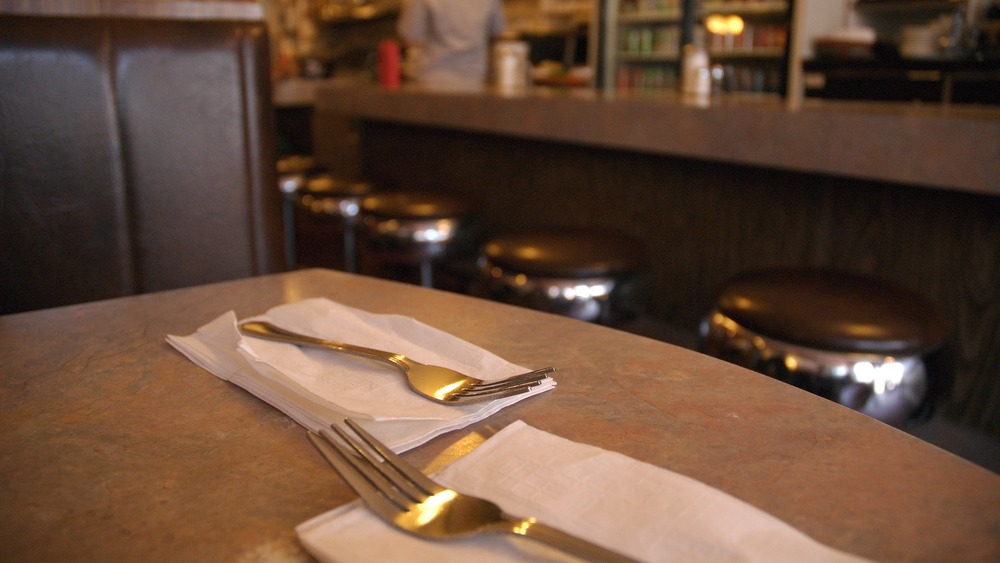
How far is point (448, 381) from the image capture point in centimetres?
68

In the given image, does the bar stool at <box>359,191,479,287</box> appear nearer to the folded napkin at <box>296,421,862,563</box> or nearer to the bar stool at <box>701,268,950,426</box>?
the bar stool at <box>701,268,950,426</box>

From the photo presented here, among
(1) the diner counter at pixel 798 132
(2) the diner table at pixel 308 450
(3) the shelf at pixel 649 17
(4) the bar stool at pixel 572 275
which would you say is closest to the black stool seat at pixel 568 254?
(4) the bar stool at pixel 572 275

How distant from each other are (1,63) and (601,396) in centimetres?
132

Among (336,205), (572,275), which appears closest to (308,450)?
(572,275)

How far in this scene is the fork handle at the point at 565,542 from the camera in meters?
0.42

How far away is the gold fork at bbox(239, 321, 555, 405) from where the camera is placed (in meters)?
0.65

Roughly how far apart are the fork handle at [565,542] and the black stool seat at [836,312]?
0.95 m

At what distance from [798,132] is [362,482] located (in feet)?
5.22

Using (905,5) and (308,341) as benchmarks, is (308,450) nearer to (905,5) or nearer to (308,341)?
(308,341)

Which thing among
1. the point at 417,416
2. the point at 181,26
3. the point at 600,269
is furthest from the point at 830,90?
the point at 417,416

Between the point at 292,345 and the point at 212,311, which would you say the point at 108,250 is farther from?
the point at 292,345

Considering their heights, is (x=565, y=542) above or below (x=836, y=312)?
above

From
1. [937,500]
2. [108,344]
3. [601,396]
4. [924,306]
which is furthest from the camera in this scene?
[924,306]

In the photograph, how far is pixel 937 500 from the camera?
0.52m
